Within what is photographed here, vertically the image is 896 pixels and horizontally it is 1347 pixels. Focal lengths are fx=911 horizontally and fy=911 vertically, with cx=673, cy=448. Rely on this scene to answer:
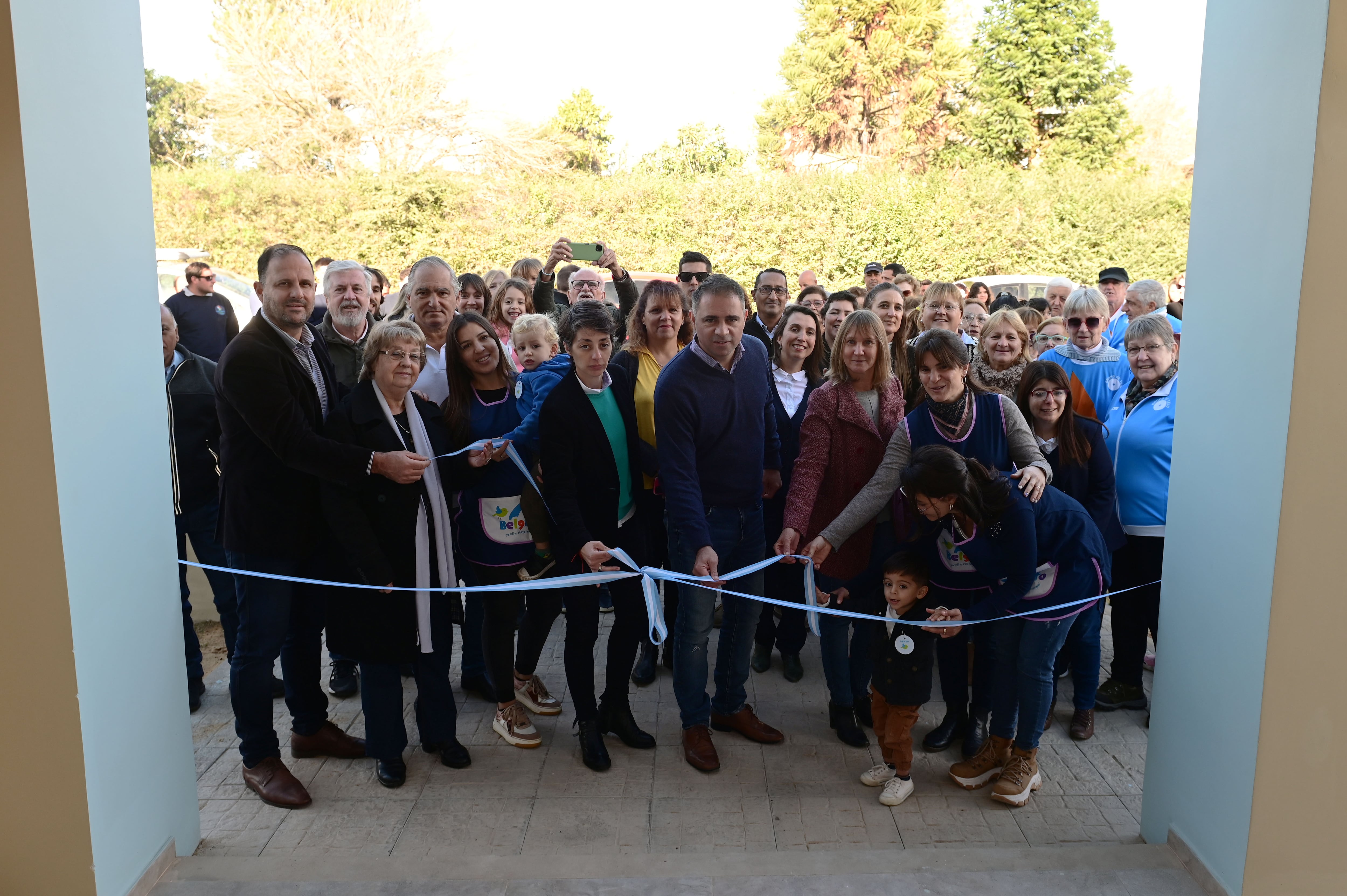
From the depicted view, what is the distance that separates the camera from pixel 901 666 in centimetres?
339

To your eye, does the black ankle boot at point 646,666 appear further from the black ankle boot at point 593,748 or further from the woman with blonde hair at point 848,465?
the woman with blonde hair at point 848,465

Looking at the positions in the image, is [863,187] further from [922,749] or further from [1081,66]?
[922,749]

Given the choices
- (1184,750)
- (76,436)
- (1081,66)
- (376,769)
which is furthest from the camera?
(1081,66)

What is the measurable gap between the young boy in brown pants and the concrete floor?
0.16 m

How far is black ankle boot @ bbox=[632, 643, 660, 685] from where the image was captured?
4.63m

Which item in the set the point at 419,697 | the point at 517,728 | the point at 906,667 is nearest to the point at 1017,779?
the point at 906,667

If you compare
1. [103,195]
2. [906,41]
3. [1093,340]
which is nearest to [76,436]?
[103,195]

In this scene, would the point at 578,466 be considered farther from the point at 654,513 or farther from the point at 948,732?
the point at 948,732

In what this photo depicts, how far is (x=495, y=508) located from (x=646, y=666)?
1380 mm

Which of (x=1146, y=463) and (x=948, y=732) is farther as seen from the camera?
(x=1146, y=463)

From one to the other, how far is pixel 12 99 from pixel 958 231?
18397 millimetres

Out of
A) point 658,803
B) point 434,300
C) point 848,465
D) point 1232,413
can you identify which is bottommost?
point 658,803

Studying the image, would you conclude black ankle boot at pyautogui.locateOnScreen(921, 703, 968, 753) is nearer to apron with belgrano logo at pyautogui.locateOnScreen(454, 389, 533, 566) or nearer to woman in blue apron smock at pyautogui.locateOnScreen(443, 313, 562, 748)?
woman in blue apron smock at pyautogui.locateOnScreen(443, 313, 562, 748)

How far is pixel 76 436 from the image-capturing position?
256 cm
